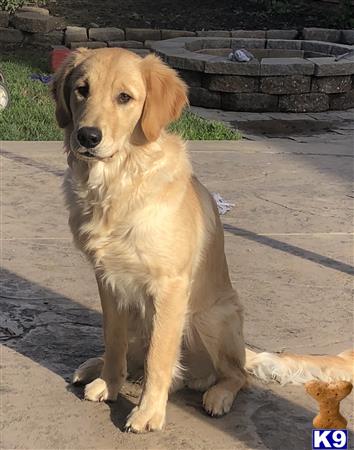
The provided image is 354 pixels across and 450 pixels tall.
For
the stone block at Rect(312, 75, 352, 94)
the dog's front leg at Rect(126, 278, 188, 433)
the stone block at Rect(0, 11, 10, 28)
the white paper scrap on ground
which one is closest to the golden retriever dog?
the dog's front leg at Rect(126, 278, 188, 433)

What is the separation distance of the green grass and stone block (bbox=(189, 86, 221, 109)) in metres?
0.69

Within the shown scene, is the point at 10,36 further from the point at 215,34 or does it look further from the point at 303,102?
the point at 303,102

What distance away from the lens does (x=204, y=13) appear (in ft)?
45.7

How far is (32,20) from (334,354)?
33.6ft

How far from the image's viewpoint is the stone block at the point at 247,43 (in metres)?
11.2

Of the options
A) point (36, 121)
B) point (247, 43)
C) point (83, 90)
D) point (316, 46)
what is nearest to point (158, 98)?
point (83, 90)

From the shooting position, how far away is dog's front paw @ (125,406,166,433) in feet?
9.73

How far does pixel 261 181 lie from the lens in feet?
20.6

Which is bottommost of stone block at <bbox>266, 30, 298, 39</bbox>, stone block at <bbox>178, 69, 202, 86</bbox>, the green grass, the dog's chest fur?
the green grass

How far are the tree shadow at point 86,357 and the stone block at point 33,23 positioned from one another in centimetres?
899

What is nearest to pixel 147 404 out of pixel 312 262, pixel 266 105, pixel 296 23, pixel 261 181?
pixel 312 262

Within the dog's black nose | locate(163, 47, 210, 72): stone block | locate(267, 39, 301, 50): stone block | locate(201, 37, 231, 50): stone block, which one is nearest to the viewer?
the dog's black nose

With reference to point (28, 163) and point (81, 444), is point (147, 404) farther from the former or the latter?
point (28, 163)

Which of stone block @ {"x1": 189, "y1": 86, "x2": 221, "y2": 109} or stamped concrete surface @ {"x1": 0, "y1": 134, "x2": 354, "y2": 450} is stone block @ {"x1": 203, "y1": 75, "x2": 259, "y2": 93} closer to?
stone block @ {"x1": 189, "y1": 86, "x2": 221, "y2": 109}
